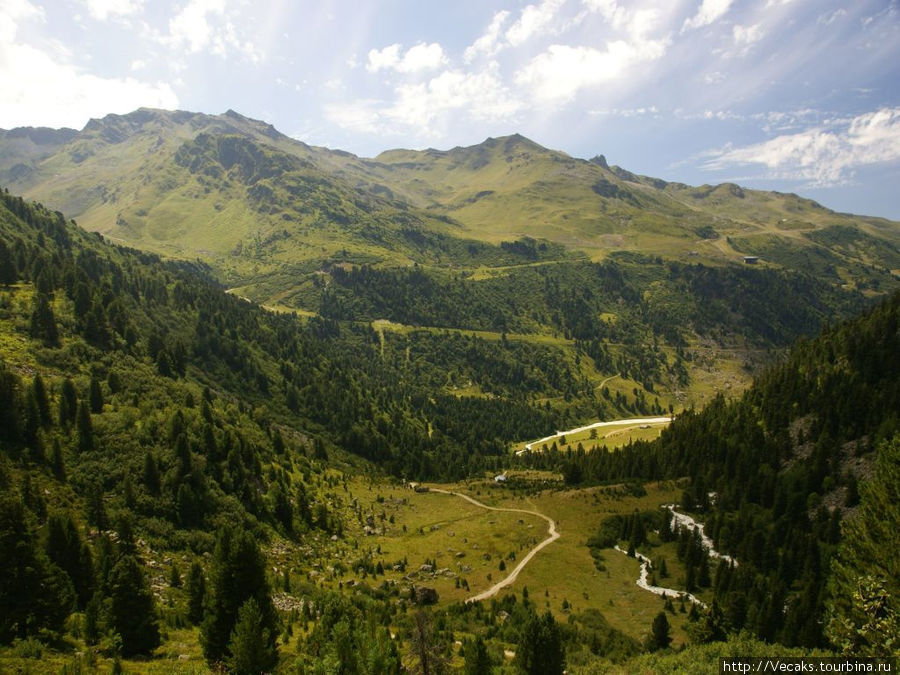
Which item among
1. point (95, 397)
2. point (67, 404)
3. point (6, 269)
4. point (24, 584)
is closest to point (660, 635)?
point (24, 584)

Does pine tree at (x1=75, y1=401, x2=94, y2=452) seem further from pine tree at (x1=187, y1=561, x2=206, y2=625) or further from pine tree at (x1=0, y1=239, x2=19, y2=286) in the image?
pine tree at (x1=0, y1=239, x2=19, y2=286)

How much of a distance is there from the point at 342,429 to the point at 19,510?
149 metres

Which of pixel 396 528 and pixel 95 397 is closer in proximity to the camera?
pixel 95 397

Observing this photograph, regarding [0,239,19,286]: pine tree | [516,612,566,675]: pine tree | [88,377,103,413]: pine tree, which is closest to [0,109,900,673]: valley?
[88,377,103,413]: pine tree

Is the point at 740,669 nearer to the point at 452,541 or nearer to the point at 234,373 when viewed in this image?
the point at 452,541

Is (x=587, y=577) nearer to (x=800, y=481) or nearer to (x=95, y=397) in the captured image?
(x=800, y=481)

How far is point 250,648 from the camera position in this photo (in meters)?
Result: 38.4

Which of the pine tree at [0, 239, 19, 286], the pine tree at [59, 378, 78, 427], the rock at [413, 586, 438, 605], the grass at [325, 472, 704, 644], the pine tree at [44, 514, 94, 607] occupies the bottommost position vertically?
the grass at [325, 472, 704, 644]

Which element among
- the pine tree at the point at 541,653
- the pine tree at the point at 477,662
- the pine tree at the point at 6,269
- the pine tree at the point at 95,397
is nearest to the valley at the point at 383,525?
the pine tree at the point at 95,397

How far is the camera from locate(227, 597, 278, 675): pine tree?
3806 centimetres

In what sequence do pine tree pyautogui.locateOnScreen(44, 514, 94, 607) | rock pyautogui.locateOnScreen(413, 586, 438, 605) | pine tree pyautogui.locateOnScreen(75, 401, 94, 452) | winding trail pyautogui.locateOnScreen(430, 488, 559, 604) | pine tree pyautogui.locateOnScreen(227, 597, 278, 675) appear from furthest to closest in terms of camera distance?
1. winding trail pyautogui.locateOnScreen(430, 488, 559, 604)
2. rock pyautogui.locateOnScreen(413, 586, 438, 605)
3. pine tree pyautogui.locateOnScreen(75, 401, 94, 452)
4. pine tree pyautogui.locateOnScreen(44, 514, 94, 607)
5. pine tree pyautogui.locateOnScreen(227, 597, 278, 675)

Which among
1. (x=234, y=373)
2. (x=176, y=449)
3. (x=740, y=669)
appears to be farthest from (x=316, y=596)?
(x=234, y=373)

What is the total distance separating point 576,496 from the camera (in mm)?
129000

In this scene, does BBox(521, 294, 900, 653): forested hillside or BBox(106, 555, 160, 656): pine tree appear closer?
BBox(106, 555, 160, 656): pine tree
